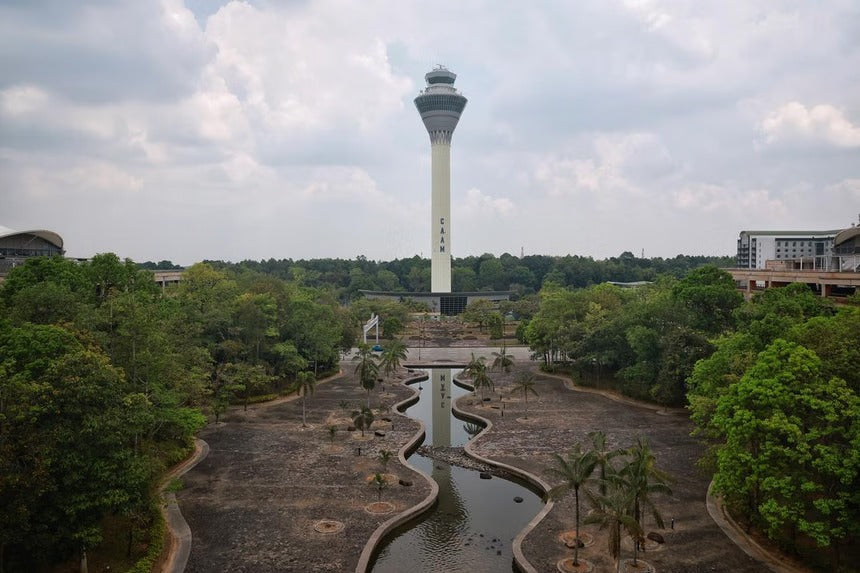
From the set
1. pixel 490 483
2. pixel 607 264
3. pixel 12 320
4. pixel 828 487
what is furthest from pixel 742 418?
pixel 607 264

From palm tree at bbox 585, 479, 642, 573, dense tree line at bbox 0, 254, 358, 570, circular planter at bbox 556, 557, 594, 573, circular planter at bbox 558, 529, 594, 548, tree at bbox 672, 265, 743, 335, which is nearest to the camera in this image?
dense tree line at bbox 0, 254, 358, 570

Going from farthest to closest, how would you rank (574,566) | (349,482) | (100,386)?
(349,482) → (574,566) → (100,386)

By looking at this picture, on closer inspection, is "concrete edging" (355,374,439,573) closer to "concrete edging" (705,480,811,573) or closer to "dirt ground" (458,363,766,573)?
"dirt ground" (458,363,766,573)

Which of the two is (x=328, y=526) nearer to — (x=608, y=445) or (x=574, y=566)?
(x=574, y=566)

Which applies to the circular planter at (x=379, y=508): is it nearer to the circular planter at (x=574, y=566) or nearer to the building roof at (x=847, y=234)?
the circular planter at (x=574, y=566)

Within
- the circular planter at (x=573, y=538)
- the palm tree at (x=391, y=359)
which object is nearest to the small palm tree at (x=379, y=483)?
the circular planter at (x=573, y=538)

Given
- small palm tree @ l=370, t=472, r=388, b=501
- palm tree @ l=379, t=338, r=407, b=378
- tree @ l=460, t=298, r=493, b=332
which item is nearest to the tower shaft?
tree @ l=460, t=298, r=493, b=332

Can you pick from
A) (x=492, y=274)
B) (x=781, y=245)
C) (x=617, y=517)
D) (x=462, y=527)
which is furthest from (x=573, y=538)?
(x=492, y=274)
